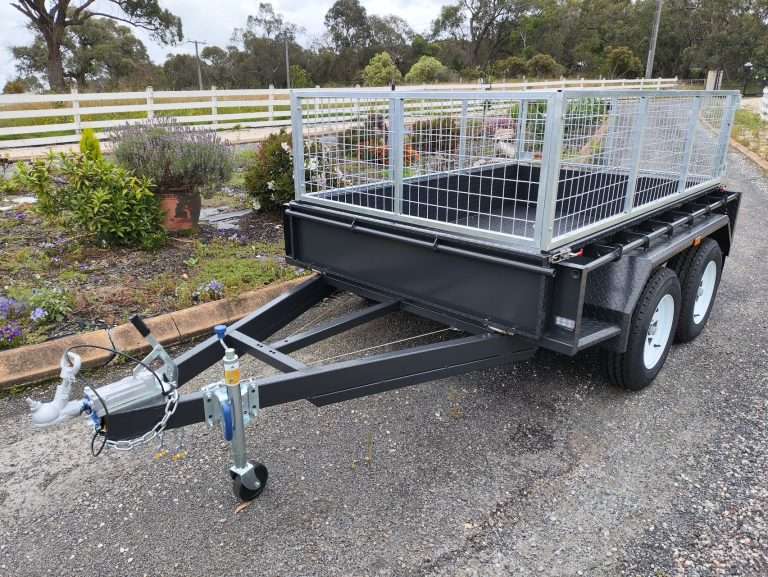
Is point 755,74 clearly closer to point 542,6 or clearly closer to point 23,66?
point 542,6

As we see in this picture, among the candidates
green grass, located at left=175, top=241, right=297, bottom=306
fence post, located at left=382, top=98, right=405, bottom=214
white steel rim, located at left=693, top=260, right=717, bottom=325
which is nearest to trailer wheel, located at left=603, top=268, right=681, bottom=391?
white steel rim, located at left=693, top=260, right=717, bottom=325

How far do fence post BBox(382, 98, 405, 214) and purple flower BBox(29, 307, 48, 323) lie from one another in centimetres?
266

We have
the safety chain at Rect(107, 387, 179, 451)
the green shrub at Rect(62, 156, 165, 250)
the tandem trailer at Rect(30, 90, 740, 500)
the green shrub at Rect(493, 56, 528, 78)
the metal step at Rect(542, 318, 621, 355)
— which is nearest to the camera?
the safety chain at Rect(107, 387, 179, 451)

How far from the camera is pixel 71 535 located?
254 centimetres

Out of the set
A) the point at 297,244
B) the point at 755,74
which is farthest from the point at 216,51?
the point at 297,244

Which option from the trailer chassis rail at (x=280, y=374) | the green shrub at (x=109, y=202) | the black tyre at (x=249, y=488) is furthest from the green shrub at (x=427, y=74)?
the black tyre at (x=249, y=488)

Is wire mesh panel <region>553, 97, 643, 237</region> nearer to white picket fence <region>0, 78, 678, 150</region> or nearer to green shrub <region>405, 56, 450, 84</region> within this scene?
white picket fence <region>0, 78, 678, 150</region>

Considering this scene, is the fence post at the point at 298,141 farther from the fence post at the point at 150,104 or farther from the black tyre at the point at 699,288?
the fence post at the point at 150,104

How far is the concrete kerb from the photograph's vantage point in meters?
3.71

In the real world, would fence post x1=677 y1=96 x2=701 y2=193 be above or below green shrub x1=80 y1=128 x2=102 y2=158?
above

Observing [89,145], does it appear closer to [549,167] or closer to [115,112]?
[549,167]

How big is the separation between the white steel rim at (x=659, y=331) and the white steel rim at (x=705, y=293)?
29.1 inches

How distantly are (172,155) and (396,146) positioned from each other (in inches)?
Result: 137

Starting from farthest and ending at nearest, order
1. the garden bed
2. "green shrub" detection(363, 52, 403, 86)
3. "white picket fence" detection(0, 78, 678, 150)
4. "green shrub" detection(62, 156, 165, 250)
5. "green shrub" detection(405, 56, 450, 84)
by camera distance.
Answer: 1. "green shrub" detection(405, 56, 450, 84)
2. "green shrub" detection(363, 52, 403, 86)
3. "white picket fence" detection(0, 78, 678, 150)
4. "green shrub" detection(62, 156, 165, 250)
5. the garden bed
